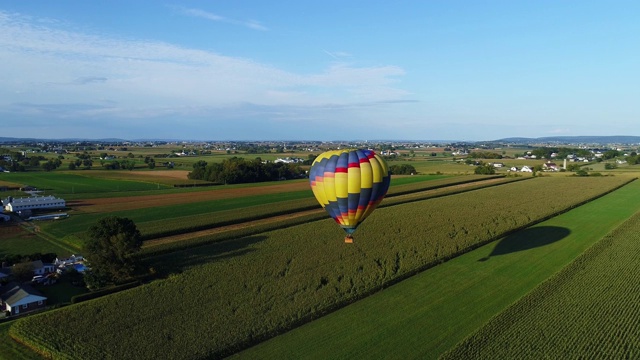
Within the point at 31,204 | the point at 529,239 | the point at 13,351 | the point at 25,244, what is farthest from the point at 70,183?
the point at 529,239

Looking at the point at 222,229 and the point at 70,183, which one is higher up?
the point at 70,183

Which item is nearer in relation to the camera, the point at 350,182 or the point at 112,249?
the point at 350,182

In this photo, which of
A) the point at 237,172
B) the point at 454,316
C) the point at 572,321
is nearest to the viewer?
the point at 572,321

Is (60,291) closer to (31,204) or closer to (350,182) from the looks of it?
(350,182)

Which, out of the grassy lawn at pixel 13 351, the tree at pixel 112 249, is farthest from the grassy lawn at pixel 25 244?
the grassy lawn at pixel 13 351

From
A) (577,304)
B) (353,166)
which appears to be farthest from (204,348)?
(577,304)

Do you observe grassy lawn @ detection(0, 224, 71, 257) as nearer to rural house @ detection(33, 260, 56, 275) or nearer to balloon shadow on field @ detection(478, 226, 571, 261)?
rural house @ detection(33, 260, 56, 275)

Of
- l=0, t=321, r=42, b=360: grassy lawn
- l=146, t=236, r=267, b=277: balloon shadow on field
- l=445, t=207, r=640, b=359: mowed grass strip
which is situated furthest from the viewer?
l=146, t=236, r=267, b=277: balloon shadow on field

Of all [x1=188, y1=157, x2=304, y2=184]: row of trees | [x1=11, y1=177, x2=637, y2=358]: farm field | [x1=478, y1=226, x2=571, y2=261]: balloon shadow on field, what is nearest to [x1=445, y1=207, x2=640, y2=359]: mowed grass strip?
[x1=478, y1=226, x2=571, y2=261]: balloon shadow on field
